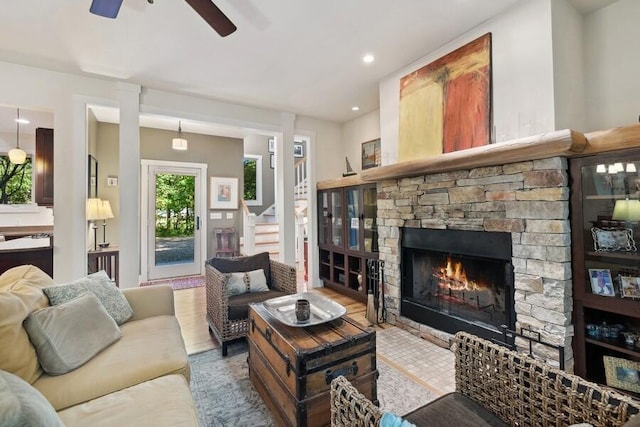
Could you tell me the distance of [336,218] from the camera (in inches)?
181

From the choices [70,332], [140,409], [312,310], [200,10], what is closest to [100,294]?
[70,332]

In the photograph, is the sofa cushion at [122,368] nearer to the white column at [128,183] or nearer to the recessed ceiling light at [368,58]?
the white column at [128,183]

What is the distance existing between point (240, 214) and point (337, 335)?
15.6 feet

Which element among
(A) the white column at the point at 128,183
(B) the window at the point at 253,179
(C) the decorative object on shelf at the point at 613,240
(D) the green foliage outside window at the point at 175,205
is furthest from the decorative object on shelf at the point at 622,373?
(B) the window at the point at 253,179

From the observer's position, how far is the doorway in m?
5.47

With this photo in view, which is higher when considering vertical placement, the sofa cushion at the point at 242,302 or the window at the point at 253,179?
the window at the point at 253,179

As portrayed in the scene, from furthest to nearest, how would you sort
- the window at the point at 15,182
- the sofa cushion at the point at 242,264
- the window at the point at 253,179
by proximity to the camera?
the window at the point at 253,179 → the window at the point at 15,182 → the sofa cushion at the point at 242,264

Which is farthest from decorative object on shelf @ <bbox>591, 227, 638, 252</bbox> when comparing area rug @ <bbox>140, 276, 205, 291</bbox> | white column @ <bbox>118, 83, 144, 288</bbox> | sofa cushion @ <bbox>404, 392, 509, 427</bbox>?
area rug @ <bbox>140, 276, 205, 291</bbox>

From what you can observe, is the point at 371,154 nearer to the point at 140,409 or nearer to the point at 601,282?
the point at 601,282

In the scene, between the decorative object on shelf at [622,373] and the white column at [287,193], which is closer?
the decorative object on shelf at [622,373]

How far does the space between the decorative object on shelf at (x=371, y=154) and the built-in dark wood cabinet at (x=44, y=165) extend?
4.32m

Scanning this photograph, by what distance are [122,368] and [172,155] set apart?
15.4 ft

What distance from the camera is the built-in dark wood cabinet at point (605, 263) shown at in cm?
186

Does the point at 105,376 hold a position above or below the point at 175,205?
below
